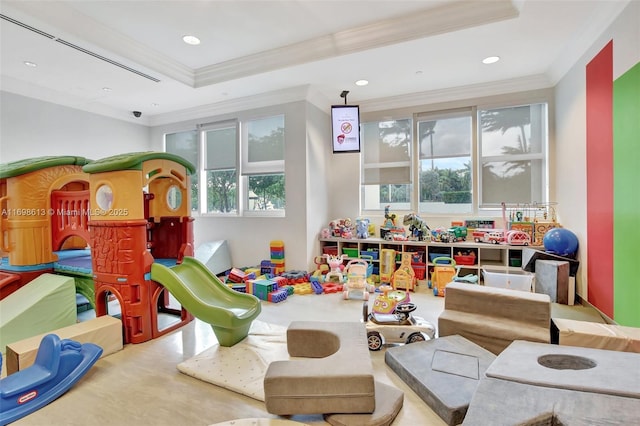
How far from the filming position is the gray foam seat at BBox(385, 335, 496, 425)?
5.61ft

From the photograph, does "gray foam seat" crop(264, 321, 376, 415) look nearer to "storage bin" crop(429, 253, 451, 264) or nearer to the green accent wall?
the green accent wall

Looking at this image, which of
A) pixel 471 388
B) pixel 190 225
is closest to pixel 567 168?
pixel 471 388

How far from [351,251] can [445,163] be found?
7.07ft

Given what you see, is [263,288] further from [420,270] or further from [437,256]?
[437,256]

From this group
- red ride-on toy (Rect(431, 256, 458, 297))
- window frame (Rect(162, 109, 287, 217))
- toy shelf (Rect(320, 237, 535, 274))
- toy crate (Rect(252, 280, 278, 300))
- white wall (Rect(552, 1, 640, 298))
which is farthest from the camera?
window frame (Rect(162, 109, 287, 217))

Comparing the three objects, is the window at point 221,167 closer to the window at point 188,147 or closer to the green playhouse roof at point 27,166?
the window at point 188,147

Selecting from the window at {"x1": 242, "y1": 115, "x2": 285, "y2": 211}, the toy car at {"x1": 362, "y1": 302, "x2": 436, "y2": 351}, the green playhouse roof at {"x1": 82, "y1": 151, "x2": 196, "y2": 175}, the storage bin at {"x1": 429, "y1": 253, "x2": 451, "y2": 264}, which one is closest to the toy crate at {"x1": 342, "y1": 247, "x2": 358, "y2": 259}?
the storage bin at {"x1": 429, "y1": 253, "x2": 451, "y2": 264}

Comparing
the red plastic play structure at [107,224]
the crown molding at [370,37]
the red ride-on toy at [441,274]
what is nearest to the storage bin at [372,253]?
the red ride-on toy at [441,274]

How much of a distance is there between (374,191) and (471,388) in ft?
13.4

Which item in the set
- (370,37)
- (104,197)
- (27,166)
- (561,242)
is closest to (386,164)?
(370,37)

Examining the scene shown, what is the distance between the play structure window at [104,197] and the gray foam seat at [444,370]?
2928 mm

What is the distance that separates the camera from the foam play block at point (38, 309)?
2.54 meters

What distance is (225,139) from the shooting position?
19.0ft

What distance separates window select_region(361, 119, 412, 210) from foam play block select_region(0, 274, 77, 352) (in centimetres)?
434
